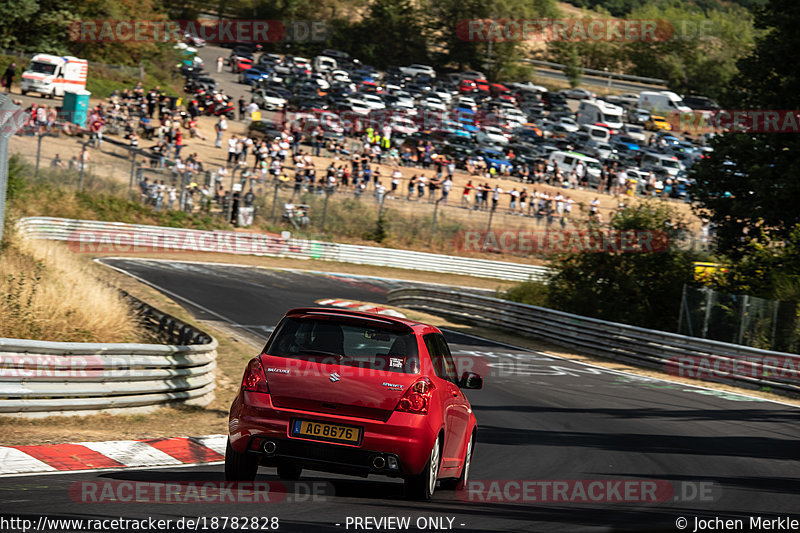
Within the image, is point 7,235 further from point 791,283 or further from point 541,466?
point 791,283

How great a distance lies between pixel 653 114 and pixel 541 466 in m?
75.2

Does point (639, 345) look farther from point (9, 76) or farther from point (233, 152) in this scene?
point (9, 76)

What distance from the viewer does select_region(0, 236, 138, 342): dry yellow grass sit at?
1215cm

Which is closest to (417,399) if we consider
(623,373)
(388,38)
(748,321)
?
(623,373)

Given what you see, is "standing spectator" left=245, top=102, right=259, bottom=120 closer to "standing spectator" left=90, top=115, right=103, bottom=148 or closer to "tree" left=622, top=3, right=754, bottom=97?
"standing spectator" left=90, top=115, right=103, bottom=148

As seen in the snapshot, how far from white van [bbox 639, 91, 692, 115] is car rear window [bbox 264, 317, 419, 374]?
79751 mm

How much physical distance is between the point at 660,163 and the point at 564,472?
2129 inches

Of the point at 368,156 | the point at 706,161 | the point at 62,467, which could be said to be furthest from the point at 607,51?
the point at 62,467

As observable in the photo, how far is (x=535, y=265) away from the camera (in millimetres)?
44125

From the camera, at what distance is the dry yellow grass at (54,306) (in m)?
12.1

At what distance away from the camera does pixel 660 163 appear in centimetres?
6150

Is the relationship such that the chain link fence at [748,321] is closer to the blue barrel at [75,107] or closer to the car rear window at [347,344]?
the car rear window at [347,344]

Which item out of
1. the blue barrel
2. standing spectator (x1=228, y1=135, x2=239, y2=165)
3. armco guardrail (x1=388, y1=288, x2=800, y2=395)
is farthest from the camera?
the blue barrel

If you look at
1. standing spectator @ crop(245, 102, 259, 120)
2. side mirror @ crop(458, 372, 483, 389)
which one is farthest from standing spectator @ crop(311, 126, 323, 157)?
side mirror @ crop(458, 372, 483, 389)
